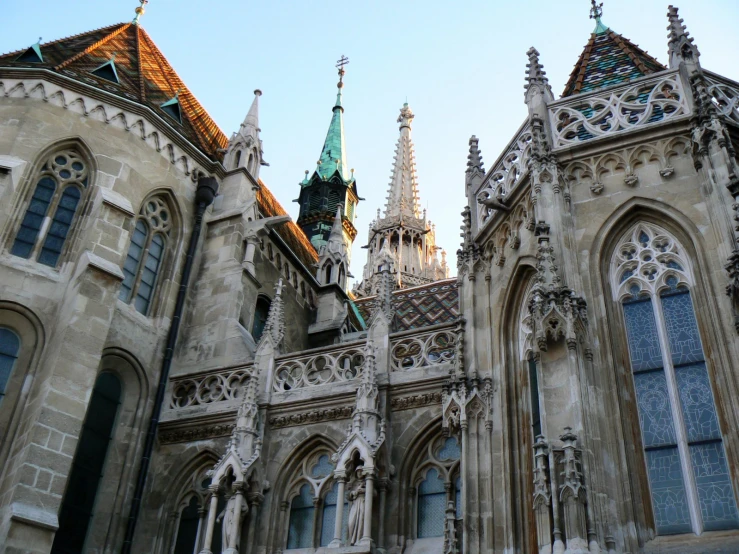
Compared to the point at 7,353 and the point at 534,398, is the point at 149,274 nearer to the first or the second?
the point at 7,353

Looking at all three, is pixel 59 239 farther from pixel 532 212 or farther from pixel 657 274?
pixel 657 274

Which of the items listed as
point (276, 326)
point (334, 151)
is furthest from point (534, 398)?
point (334, 151)

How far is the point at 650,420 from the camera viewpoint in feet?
31.9

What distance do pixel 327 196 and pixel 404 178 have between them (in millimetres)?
16790

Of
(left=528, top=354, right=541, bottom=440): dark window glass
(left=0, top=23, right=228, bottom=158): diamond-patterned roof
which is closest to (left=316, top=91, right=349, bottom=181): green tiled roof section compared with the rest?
(left=0, top=23, right=228, bottom=158): diamond-patterned roof

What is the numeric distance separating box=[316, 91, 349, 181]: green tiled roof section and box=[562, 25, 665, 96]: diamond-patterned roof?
680 inches

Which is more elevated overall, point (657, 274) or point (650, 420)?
point (657, 274)

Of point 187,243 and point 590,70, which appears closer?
point 590,70

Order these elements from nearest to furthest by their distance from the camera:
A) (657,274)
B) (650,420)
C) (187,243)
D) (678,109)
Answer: (650,420) < (657,274) < (678,109) < (187,243)

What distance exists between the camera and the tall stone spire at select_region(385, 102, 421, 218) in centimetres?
4550

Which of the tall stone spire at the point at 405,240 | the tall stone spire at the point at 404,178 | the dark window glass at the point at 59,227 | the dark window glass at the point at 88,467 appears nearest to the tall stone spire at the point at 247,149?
the dark window glass at the point at 59,227

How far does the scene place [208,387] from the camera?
48.2 ft

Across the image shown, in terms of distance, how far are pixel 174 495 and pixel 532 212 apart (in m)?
7.25

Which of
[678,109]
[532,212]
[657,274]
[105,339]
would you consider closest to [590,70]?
[678,109]
